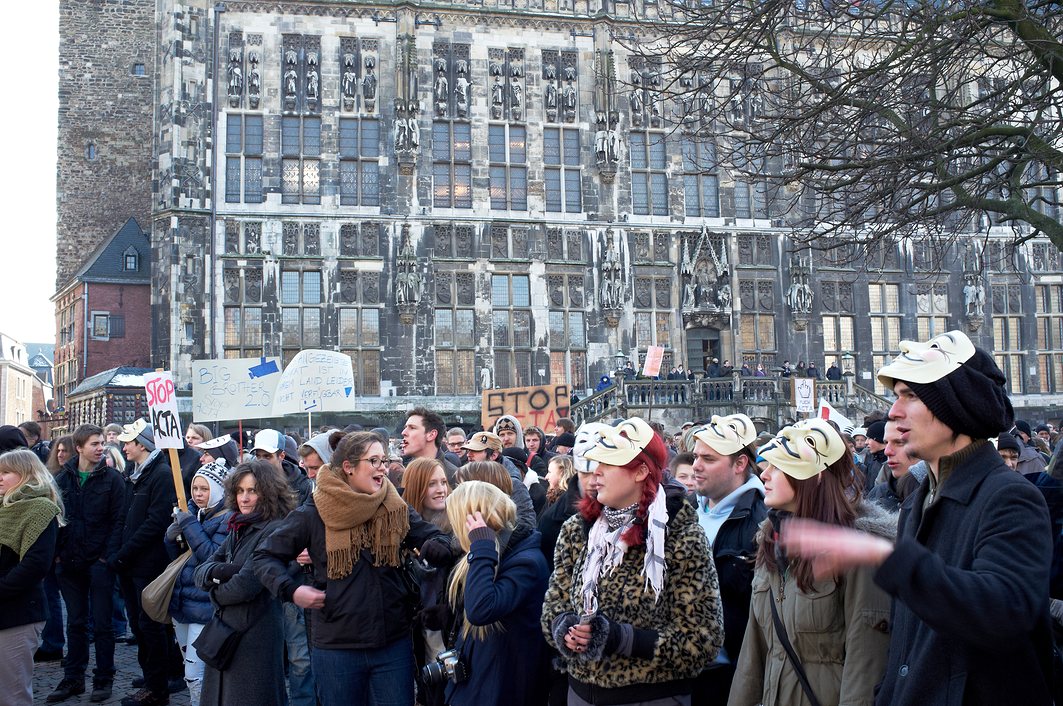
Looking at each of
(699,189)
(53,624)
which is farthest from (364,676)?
(699,189)

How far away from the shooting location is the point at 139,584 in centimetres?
789

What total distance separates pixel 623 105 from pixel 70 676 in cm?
2222

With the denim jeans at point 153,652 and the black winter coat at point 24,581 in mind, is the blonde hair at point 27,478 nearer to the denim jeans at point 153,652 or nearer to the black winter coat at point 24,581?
the black winter coat at point 24,581

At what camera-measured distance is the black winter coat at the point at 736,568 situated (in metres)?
4.52

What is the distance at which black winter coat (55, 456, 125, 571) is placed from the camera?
831 centimetres

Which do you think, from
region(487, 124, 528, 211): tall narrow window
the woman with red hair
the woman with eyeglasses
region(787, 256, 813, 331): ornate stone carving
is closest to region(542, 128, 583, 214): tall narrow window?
region(487, 124, 528, 211): tall narrow window

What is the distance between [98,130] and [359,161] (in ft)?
39.8

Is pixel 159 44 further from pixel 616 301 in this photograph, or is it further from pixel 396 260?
pixel 616 301

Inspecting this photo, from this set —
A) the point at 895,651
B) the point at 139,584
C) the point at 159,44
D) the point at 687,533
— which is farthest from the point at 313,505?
the point at 159,44

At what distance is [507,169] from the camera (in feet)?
86.7

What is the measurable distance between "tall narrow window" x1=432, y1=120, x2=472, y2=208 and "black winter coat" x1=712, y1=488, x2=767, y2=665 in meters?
21.9

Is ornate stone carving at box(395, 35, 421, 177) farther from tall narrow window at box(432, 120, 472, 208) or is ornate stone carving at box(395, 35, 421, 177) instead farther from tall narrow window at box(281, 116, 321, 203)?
tall narrow window at box(281, 116, 321, 203)

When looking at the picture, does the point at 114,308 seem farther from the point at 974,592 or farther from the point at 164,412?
the point at 974,592

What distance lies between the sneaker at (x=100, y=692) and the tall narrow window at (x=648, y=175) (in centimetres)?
2123
